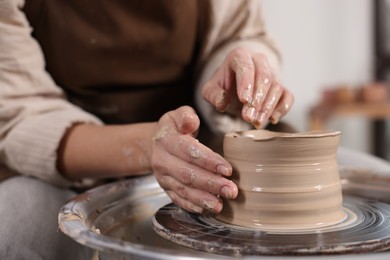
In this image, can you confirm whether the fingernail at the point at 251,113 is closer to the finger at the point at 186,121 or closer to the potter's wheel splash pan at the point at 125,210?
Result: the finger at the point at 186,121

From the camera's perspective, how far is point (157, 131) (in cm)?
85

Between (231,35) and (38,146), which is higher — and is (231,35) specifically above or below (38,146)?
above

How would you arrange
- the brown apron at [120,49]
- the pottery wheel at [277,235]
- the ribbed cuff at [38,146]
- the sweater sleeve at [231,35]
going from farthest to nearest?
the sweater sleeve at [231,35], the brown apron at [120,49], the ribbed cuff at [38,146], the pottery wheel at [277,235]

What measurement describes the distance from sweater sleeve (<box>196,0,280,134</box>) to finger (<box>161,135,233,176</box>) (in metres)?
0.50

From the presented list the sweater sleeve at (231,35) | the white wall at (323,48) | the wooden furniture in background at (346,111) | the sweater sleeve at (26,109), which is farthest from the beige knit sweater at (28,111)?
the white wall at (323,48)

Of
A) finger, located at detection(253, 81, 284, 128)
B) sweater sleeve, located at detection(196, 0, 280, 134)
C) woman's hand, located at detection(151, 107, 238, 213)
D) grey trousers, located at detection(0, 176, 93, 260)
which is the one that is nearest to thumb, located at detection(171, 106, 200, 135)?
woman's hand, located at detection(151, 107, 238, 213)

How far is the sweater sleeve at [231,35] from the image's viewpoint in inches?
51.0

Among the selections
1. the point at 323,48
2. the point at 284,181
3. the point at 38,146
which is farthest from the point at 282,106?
the point at 323,48

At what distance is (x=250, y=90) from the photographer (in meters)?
0.84

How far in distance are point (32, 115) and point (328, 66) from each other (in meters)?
3.07

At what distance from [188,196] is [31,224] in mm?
288

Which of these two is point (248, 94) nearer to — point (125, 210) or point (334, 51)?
point (125, 210)

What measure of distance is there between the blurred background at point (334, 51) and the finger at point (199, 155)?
9.74 feet

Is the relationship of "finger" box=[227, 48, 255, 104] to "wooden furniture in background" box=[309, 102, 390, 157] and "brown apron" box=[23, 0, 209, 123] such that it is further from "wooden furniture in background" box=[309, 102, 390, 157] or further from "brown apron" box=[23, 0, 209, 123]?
"wooden furniture in background" box=[309, 102, 390, 157]
